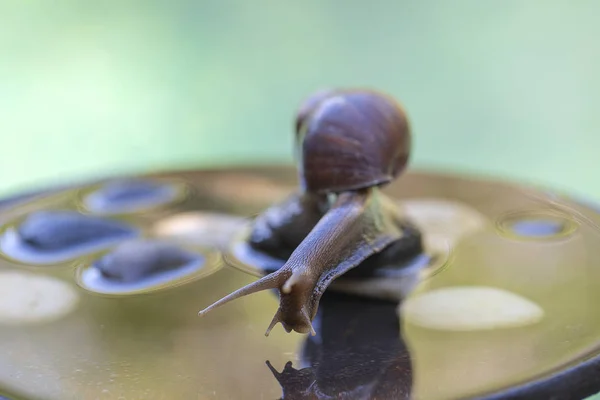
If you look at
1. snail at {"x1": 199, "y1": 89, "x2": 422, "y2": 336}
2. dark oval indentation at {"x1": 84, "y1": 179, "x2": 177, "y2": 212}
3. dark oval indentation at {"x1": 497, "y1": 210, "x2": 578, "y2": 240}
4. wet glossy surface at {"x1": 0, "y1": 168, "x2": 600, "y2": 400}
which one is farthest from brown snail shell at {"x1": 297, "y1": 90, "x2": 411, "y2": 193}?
dark oval indentation at {"x1": 84, "y1": 179, "x2": 177, "y2": 212}

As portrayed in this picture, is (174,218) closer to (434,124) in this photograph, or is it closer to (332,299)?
(332,299)

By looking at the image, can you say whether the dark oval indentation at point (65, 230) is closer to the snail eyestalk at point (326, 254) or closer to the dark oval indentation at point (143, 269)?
the dark oval indentation at point (143, 269)

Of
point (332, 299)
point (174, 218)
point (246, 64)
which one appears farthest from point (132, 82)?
point (332, 299)

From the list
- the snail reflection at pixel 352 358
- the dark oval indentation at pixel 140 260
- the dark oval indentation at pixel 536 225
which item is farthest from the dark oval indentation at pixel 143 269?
the dark oval indentation at pixel 536 225

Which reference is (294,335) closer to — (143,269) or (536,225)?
(143,269)

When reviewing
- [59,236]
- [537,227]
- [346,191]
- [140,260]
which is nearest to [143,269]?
[140,260]
